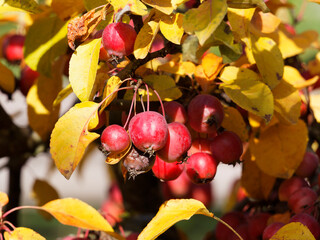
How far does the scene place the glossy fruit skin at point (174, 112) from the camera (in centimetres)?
76

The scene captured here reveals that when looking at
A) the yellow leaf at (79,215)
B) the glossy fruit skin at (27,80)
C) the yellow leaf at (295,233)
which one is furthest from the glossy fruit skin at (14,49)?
the yellow leaf at (295,233)

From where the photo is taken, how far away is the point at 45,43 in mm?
940

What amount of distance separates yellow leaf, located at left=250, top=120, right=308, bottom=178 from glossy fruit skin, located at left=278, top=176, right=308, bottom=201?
1.9 inches

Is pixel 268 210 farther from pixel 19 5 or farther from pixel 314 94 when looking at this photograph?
pixel 19 5

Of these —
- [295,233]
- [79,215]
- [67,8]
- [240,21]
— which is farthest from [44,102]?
[295,233]

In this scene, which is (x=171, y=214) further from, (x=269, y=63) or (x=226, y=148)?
(x=269, y=63)

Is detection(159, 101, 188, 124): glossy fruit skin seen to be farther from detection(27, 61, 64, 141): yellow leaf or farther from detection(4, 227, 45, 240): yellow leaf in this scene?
detection(27, 61, 64, 141): yellow leaf

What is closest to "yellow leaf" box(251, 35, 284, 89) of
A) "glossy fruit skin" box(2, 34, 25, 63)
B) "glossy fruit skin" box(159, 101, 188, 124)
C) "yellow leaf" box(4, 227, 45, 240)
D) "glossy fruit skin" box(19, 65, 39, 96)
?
"glossy fruit skin" box(159, 101, 188, 124)

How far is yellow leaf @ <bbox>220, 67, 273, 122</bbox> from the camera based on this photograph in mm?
738

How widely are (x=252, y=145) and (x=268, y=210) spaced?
0.61ft

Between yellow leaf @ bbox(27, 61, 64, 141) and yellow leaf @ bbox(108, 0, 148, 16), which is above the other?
yellow leaf @ bbox(108, 0, 148, 16)

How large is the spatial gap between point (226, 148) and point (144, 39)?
0.21 metres

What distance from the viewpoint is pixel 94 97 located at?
756 mm

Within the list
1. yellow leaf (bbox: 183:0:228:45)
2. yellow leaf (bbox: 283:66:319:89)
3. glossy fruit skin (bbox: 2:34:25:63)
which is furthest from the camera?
glossy fruit skin (bbox: 2:34:25:63)
